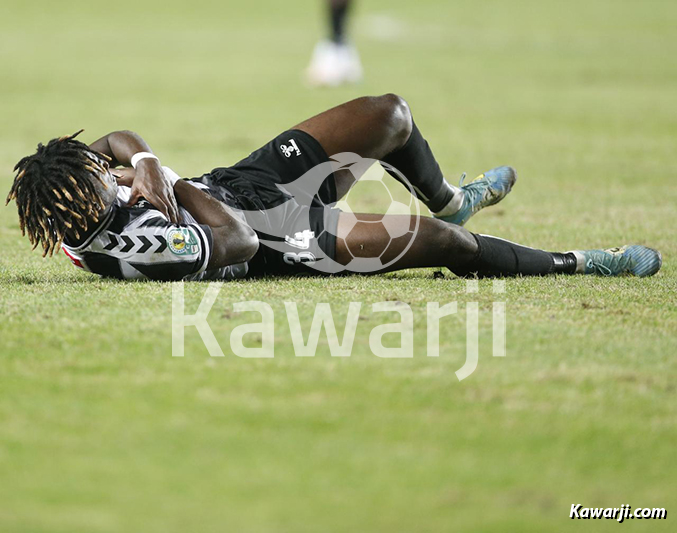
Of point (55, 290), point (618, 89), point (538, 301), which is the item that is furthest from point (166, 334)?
point (618, 89)

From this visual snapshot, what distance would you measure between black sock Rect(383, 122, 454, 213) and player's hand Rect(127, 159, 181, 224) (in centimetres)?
127

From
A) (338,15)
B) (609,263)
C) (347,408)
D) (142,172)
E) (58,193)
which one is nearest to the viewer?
(347,408)

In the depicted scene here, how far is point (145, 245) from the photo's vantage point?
16.3 feet

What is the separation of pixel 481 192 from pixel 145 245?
84.0 inches

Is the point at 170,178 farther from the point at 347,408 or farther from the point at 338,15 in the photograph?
the point at 338,15

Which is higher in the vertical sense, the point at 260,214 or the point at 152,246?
the point at 260,214

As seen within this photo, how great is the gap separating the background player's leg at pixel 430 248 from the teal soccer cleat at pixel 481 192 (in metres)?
0.48

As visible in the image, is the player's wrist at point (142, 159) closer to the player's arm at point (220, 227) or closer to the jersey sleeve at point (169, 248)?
the player's arm at point (220, 227)

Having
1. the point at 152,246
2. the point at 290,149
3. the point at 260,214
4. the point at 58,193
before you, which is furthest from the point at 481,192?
the point at 58,193

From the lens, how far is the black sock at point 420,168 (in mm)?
5766

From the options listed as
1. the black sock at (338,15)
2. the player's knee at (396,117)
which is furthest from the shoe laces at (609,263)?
the black sock at (338,15)

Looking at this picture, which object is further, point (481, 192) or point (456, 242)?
point (481, 192)

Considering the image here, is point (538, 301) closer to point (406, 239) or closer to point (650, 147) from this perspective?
point (406, 239)

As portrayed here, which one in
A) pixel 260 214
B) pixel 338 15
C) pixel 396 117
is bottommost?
pixel 260 214
